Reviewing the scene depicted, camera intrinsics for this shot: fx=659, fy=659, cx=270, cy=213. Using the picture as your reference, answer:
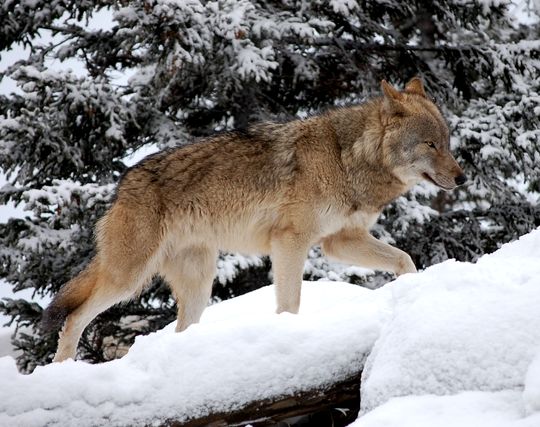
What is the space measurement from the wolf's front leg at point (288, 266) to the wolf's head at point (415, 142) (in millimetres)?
1025

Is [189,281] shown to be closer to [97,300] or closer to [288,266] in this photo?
[97,300]

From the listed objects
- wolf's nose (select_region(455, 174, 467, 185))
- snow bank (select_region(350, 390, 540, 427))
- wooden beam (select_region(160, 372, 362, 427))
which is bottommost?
snow bank (select_region(350, 390, 540, 427))

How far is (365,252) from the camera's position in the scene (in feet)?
16.6

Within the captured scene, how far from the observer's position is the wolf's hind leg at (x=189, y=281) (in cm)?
519

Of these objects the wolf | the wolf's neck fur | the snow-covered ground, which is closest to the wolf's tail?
the wolf

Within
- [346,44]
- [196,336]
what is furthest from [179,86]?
[196,336]

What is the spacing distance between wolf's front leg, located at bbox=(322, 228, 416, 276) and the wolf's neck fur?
0.29 meters

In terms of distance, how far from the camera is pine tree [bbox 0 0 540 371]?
27.6 ft

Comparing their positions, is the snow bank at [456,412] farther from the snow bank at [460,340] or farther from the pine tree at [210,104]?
the pine tree at [210,104]

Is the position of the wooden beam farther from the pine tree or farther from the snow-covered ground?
the pine tree

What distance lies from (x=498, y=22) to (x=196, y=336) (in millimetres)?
9382

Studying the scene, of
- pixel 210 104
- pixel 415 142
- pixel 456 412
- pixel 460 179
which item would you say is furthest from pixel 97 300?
pixel 210 104

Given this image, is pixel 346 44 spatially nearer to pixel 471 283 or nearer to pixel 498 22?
pixel 498 22

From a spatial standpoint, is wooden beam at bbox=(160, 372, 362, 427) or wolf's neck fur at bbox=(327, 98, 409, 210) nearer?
wooden beam at bbox=(160, 372, 362, 427)
